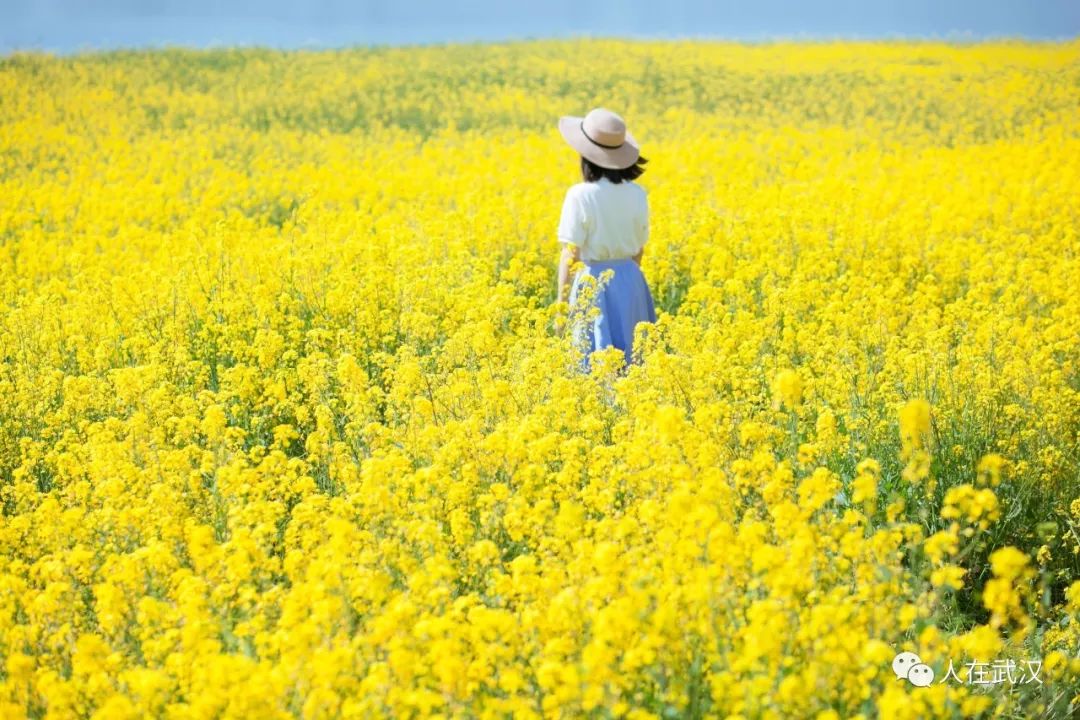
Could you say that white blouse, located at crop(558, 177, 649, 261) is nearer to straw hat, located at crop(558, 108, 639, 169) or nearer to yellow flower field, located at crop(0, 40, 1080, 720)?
straw hat, located at crop(558, 108, 639, 169)

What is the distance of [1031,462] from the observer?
4934 mm

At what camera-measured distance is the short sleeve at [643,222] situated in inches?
237

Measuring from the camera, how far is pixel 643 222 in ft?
20.0

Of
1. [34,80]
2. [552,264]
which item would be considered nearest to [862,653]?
[552,264]

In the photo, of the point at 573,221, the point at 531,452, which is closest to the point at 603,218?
the point at 573,221

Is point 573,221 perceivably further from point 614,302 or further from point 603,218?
point 614,302

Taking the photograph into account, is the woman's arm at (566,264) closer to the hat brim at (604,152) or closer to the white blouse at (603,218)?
the white blouse at (603,218)

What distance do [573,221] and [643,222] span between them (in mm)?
433

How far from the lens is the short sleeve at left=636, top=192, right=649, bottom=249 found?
6031mm

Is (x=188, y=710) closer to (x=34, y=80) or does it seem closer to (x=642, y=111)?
(x=642, y=111)

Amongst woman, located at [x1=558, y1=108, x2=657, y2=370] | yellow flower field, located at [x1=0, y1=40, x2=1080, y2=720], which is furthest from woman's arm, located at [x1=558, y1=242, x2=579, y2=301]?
yellow flower field, located at [x1=0, y1=40, x2=1080, y2=720]

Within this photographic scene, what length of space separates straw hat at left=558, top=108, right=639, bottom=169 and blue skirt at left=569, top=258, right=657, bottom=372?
61 cm

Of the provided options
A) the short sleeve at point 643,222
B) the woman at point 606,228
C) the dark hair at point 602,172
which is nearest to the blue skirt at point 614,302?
the woman at point 606,228

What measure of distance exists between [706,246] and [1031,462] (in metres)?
3.65
